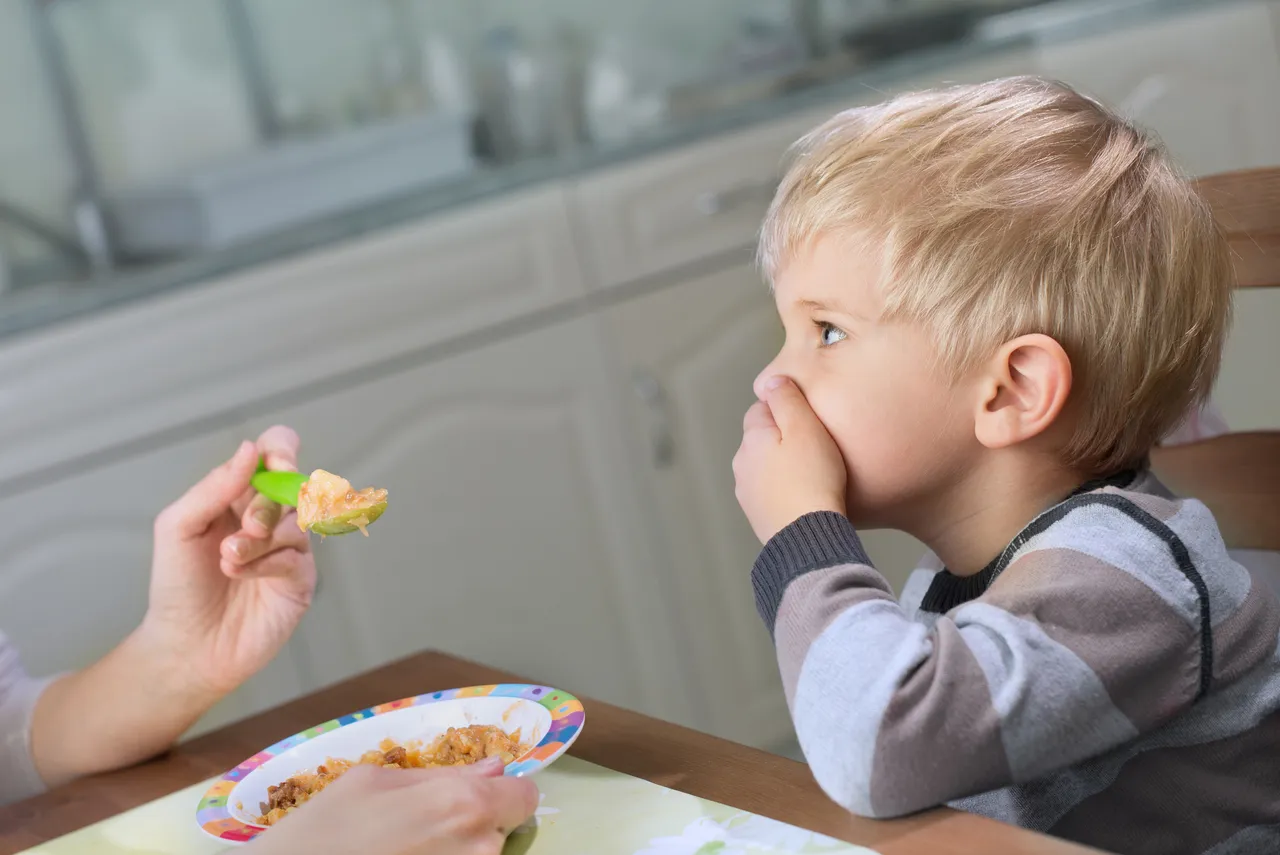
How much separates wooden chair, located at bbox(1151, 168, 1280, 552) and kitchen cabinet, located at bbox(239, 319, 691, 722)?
1133 millimetres

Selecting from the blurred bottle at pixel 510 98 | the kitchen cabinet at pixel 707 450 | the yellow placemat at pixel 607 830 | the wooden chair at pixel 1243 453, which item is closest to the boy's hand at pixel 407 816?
the yellow placemat at pixel 607 830

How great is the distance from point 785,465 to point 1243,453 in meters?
0.43

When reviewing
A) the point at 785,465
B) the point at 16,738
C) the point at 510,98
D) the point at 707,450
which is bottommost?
the point at 707,450

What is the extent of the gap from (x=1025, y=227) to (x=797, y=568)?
256 millimetres

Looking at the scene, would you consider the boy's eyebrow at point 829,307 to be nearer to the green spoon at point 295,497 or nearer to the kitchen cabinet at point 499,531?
the green spoon at point 295,497

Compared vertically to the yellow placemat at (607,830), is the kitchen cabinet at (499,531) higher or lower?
lower

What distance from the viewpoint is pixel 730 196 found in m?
2.29

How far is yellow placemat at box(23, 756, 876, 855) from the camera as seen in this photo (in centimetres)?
71

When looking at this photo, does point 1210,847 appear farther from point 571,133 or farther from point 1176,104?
point 1176,104

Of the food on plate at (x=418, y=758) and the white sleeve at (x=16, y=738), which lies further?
the white sleeve at (x=16, y=738)

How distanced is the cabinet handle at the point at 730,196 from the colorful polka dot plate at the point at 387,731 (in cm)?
143

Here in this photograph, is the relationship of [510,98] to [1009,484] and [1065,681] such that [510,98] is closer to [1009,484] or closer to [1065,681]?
[1009,484]

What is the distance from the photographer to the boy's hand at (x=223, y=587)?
40.8 inches

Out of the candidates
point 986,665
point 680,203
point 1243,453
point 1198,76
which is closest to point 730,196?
point 680,203
